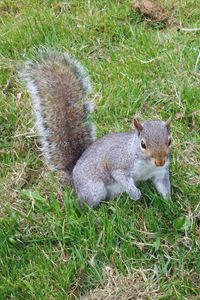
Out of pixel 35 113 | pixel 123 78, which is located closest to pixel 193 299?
pixel 35 113

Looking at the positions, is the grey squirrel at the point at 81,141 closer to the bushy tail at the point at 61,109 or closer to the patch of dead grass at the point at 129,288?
the bushy tail at the point at 61,109

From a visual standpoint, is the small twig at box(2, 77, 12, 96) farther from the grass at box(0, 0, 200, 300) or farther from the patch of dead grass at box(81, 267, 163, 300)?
the patch of dead grass at box(81, 267, 163, 300)

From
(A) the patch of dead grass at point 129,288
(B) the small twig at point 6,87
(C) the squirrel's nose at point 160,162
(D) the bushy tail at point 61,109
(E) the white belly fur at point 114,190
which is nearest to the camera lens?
(A) the patch of dead grass at point 129,288

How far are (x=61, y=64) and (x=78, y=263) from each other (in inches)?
34.2

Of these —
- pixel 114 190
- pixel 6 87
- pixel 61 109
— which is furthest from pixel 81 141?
pixel 6 87

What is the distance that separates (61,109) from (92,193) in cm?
37

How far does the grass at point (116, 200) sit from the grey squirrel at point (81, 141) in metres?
0.07

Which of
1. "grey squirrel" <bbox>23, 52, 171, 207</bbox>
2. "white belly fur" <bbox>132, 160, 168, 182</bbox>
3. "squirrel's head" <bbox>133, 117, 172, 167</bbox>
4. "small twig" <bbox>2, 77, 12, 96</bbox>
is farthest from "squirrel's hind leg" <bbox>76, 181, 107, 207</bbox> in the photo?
"small twig" <bbox>2, 77, 12, 96</bbox>

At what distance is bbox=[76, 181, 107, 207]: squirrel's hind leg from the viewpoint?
2.26 m

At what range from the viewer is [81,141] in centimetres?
243

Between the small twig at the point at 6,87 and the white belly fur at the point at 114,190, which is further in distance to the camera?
the small twig at the point at 6,87

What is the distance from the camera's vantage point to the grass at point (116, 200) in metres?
1.98

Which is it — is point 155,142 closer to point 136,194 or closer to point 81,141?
point 136,194

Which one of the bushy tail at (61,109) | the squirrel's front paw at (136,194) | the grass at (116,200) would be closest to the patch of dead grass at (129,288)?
the grass at (116,200)
